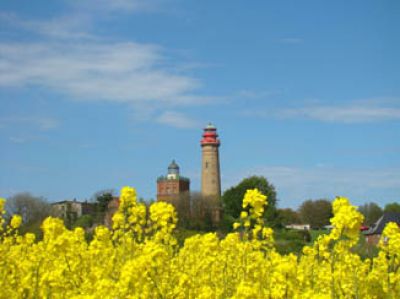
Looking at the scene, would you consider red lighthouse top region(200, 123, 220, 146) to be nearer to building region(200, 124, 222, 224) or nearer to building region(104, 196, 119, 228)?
building region(200, 124, 222, 224)

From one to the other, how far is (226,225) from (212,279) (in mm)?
52368

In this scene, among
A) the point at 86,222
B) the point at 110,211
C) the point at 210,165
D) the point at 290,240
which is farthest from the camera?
the point at 210,165

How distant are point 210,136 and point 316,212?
15333mm

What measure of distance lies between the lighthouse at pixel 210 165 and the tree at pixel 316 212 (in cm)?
1246

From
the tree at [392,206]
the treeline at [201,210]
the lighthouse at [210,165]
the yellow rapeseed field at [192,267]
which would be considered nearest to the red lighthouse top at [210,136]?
the lighthouse at [210,165]

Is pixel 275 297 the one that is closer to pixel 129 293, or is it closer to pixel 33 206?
pixel 129 293

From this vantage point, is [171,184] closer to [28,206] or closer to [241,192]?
[241,192]

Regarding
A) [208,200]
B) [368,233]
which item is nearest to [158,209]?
[368,233]

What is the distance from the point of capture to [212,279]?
26.6 ft

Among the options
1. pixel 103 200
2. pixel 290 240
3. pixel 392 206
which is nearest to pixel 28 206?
pixel 103 200

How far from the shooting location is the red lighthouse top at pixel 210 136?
8181 centimetres

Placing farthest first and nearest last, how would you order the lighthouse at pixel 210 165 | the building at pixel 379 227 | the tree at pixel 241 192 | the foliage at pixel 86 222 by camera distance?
1. the lighthouse at pixel 210 165
2. the tree at pixel 241 192
3. the foliage at pixel 86 222
4. the building at pixel 379 227

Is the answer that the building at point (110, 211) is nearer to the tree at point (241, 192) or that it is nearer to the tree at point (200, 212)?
the tree at point (200, 212)

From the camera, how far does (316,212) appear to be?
277ft
